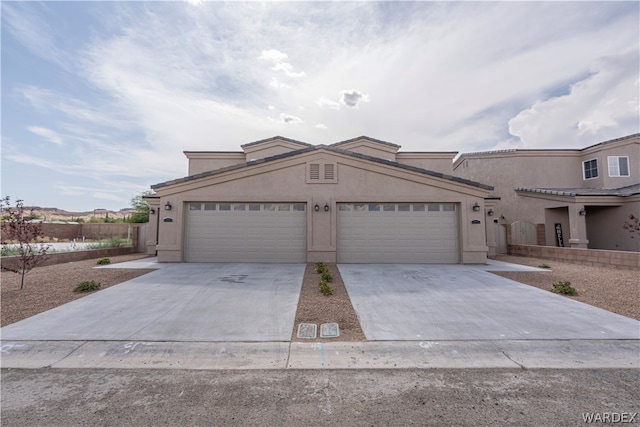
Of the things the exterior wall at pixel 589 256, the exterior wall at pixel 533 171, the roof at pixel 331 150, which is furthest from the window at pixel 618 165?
the roof at pixel 331 150

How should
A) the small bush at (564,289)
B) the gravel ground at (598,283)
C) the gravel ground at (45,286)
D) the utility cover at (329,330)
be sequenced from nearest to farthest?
the utility cover at (329,330), the gravel ground at (45,286), the gravel ground at (598,283), the small bush at (564,289)

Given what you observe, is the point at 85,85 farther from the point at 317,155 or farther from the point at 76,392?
the point at 76,392

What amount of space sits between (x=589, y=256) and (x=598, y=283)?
4331 mm

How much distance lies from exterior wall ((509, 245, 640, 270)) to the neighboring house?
2.43m

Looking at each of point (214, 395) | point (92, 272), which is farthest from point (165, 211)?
point (214, 395)

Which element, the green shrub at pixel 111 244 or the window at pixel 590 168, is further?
the window at pixel 590 168

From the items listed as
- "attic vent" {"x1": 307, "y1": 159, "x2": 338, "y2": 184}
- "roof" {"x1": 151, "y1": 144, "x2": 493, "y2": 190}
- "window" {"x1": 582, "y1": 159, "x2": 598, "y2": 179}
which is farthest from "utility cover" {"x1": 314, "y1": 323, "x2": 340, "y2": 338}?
"window" {"x1": 582, "y1": 159, "x2": 598, "y2": 179}

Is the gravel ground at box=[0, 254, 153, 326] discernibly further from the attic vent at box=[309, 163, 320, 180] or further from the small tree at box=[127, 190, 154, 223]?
the small tree at box=[127, 190, 154, 223]

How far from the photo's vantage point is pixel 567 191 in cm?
1736

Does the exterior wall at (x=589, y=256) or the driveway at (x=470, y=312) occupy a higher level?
the exterior wall at (x=589, y=256)

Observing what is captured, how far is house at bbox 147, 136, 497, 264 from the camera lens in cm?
1202

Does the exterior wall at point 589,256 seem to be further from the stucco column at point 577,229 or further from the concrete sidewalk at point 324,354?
the concrete sidewalk at point 324,354

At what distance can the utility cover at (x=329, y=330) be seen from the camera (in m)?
4.87

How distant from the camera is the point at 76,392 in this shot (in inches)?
133
